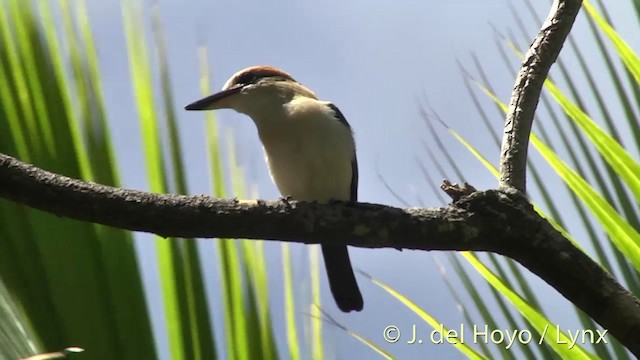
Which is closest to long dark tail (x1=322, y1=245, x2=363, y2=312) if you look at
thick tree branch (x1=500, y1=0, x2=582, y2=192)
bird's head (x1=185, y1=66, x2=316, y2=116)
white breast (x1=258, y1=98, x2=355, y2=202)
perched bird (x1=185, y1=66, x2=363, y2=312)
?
perched bird (x1=185, y1=66, x2=363, y2=312)

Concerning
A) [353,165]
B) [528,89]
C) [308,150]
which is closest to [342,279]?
[353,165]

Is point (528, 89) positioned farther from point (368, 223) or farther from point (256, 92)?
point (256, 92)

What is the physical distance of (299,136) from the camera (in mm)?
2277

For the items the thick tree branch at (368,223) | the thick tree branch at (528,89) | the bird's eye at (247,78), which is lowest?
the thick tree branch at (368,223)

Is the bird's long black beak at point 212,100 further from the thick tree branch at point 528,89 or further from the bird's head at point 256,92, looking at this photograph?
the thick tree branch at point 528,89

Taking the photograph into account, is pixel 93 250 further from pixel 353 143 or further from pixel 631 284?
pixel 353 143

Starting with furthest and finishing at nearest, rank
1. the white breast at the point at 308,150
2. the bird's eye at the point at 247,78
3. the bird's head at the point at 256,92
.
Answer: the bird's eye at the point at 247,78 < the bird's head at the point at 256,92 < the white breast at the point at 308,150

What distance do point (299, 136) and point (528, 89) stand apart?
3.46ft

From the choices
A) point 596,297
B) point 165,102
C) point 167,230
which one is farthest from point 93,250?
point 596,297

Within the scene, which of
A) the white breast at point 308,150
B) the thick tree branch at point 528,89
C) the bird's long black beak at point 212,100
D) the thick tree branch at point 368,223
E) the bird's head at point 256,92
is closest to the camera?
the thick tree branch at point 368,223

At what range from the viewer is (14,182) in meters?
0.99

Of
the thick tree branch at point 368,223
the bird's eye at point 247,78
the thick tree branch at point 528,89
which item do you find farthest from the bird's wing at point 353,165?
the thick tree branch at point 368,223

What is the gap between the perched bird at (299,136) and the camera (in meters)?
2.29

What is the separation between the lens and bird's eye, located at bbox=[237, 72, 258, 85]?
8.21ft
